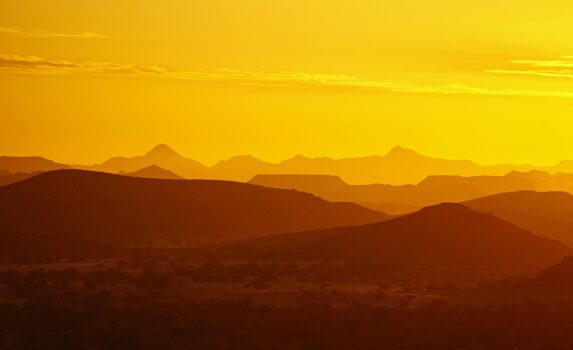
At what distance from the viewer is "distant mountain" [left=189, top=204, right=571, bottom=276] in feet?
434

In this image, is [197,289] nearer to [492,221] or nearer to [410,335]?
[410,335]

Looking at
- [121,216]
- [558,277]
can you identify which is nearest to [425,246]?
[558,277]

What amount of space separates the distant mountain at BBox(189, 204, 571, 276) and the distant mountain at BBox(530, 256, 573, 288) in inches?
889

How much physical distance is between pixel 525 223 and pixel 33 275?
319 ft

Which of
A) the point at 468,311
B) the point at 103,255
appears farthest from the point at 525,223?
the point at 468,311

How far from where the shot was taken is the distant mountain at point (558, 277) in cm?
10050

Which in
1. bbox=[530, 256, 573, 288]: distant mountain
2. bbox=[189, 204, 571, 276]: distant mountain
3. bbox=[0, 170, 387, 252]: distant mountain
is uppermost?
bbox=[0, 170, 387, 252]: distant mountain

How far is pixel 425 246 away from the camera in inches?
5468

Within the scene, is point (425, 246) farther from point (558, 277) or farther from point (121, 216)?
point (121, 216)

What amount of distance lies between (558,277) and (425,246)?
3770cm

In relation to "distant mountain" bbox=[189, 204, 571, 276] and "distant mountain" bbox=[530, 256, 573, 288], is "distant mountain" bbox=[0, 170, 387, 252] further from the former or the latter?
"distant mountain" bbox=[530, 256, 573, 288]

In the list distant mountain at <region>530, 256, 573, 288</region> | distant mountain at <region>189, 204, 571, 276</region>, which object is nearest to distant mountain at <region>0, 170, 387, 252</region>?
distant mountain at <region>189, 204, 571, 276</region>

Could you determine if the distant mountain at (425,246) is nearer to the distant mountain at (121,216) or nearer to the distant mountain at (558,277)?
the distant mountain at (558,277)

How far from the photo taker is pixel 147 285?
100m
